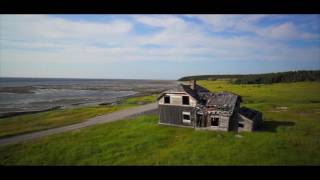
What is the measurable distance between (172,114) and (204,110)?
1.52m

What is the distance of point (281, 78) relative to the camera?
33.8 ft

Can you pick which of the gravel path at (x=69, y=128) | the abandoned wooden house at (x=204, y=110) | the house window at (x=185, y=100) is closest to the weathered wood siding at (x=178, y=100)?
the abandoned wooden house at (x=204, y=110)

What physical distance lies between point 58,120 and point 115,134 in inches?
155

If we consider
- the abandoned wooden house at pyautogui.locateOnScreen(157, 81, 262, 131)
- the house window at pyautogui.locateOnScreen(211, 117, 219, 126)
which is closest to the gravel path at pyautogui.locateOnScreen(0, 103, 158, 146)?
the abandoned wooden house at pyautogui.locateOnScreen(157, 81, 262, 131)

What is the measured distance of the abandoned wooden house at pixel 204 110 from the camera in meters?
Result: 10.8

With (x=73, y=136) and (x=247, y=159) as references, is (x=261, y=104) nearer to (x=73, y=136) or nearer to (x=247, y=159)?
(x=247, y=159)

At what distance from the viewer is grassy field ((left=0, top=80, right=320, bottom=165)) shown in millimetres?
7566

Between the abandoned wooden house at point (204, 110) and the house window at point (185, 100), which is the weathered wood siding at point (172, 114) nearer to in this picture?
the abandoned wooden house at point (204, 110)

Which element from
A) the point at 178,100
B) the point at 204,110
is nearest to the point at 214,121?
the point at 204,110

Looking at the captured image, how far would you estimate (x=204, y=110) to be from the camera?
37.9 feet

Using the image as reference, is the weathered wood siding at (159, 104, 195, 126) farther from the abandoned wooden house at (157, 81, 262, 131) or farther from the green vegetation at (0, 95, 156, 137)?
the green vegetation at (0, 95, 156, 137)
